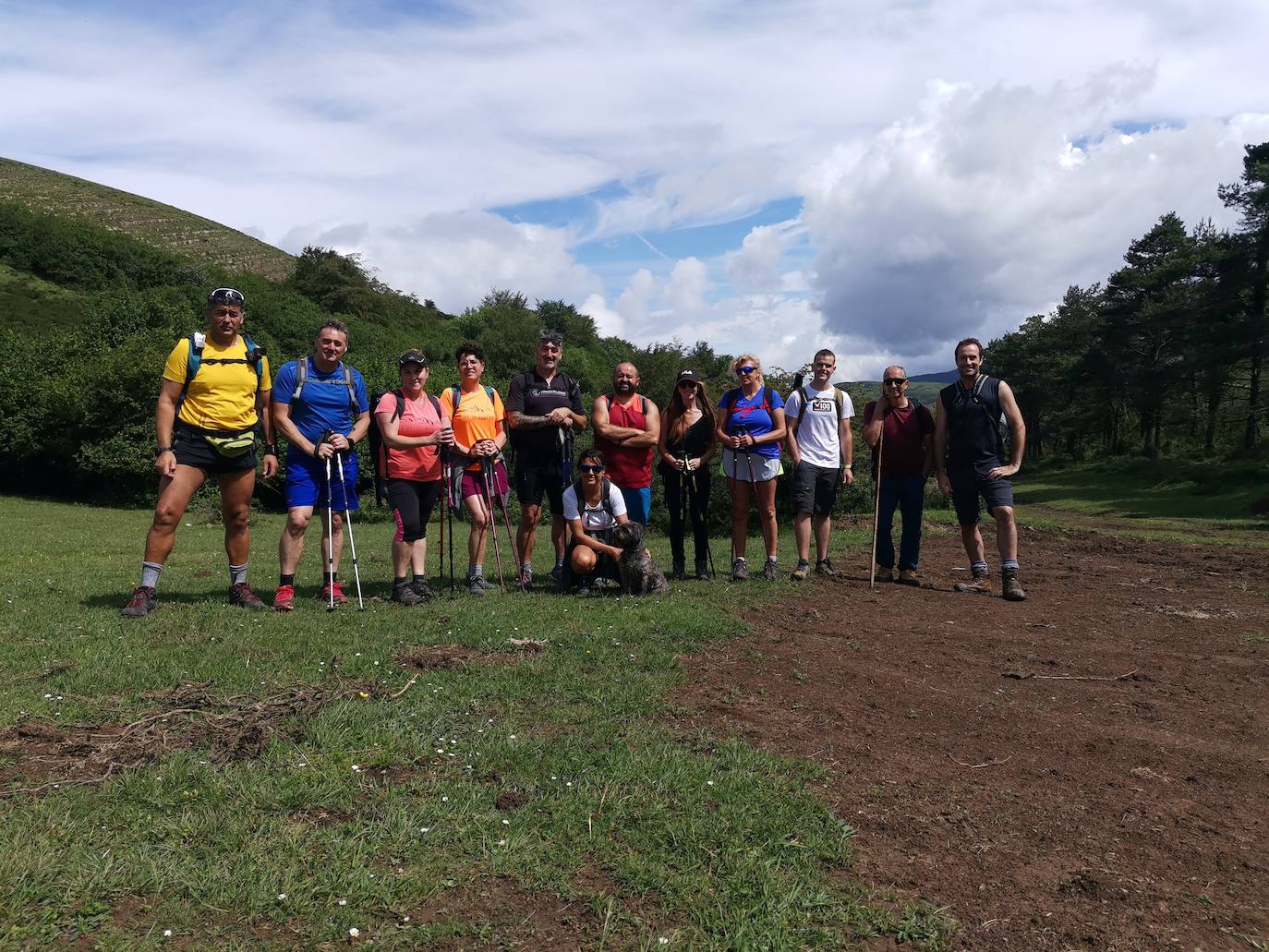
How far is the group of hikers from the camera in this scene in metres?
6.55

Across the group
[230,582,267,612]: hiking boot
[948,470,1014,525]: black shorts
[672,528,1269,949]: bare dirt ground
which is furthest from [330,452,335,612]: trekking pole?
[948,470,1014,525]: black shorts

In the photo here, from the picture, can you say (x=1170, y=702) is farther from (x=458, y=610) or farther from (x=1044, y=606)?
(x=458, y=610)

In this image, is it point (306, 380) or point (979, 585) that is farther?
point (979, 585)

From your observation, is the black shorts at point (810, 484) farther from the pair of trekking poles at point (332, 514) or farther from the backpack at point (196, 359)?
the backpack at point (196, 359)

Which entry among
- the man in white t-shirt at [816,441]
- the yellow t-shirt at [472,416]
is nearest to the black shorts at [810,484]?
the man in white t-shirt at [816,441]

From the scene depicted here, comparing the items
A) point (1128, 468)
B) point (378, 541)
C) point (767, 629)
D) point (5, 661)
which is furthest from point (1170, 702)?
point (1128, 468)

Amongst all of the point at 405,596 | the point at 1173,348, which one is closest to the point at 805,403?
the point at 405,596

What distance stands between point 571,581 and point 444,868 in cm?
497

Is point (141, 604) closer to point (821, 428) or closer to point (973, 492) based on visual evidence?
point (821, 428)

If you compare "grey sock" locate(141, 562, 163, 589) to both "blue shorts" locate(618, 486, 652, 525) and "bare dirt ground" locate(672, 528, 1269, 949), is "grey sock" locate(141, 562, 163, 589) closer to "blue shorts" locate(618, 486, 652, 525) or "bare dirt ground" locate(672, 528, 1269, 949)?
"blue shorts" locate(618, 486, 652, 525)

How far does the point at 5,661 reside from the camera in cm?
508

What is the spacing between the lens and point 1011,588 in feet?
26.8

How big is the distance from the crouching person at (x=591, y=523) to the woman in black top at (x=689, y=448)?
82 centimetres

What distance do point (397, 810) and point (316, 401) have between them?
14.9 ft
